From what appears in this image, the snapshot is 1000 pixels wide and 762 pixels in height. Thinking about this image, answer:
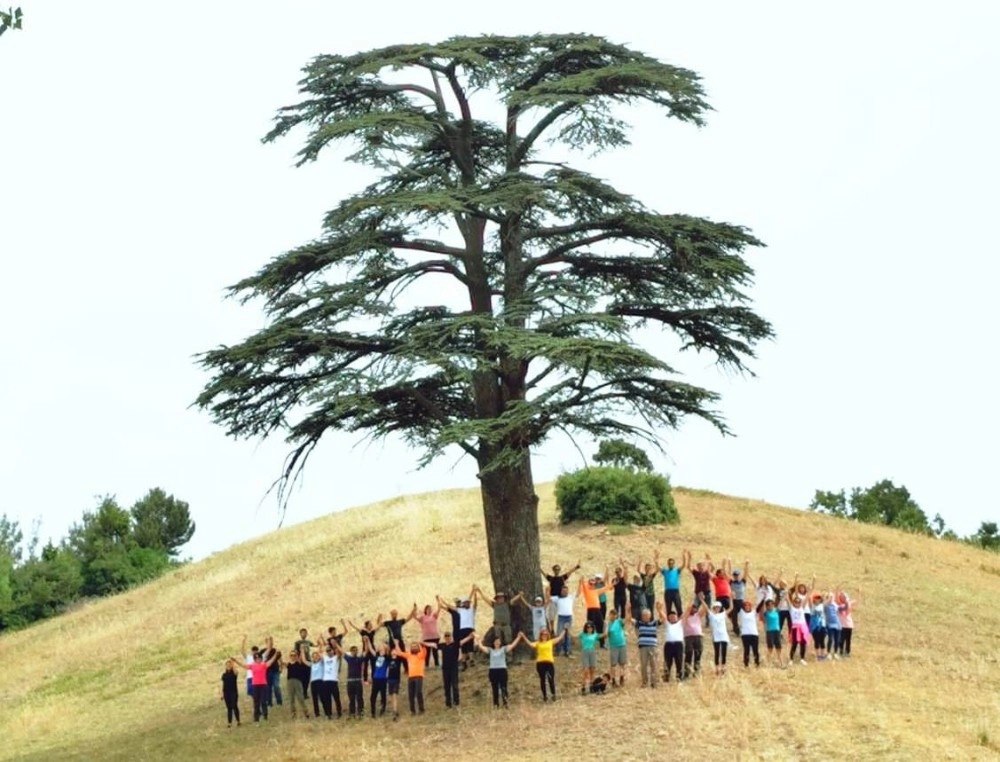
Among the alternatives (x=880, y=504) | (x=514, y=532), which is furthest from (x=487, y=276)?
(x=880, y=504)

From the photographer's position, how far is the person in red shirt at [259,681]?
26891 mm

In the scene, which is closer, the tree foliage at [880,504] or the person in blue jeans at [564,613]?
the person in blue jeans at [564,613]

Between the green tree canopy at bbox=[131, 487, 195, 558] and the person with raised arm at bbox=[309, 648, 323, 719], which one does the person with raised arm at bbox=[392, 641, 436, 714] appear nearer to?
the person with raised arm at bbox=[309, 648, 323, 719]

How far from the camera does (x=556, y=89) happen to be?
26.3 meters

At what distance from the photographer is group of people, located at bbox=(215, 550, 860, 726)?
80.2 feet

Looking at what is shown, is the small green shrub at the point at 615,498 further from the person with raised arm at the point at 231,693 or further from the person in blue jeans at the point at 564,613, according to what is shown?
the person with raised arm at the point at 231,693

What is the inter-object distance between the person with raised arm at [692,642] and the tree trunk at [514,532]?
11.6ft

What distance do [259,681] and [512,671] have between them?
5130 millimetres

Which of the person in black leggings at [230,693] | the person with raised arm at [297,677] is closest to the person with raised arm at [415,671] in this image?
the person with raised arm at [297,677]

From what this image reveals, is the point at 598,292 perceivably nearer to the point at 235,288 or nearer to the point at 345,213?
the point at 345,213

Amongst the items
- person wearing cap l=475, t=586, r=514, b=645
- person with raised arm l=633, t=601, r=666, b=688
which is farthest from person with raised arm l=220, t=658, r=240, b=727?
person with raised arm l=633, t=601, r=666, b=688

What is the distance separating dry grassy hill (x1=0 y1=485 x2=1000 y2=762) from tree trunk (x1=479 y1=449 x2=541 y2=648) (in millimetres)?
1644

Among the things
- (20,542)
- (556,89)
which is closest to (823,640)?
(556,89)

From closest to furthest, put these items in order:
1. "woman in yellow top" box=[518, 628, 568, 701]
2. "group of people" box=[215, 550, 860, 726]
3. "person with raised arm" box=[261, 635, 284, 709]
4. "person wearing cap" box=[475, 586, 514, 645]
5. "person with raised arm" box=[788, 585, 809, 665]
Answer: "woman in yellow top" box=[518, 628, 568, 701], "group of people" box=[215, 550, 860, 726], "person with raised arm" box=[788, 585, 809, 665], "person wearing cap" box=[475, 586, 514, 645], "person with raised arm" box=[261, 635, 284, 709]
